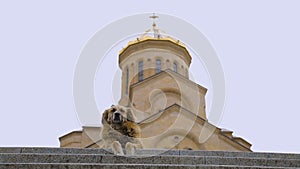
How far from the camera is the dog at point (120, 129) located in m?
6.46

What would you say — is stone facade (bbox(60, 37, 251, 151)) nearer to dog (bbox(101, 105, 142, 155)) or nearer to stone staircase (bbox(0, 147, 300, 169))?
dog (bbox(101, 105, 142, 155))

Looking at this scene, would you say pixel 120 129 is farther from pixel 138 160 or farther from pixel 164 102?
pixel 164 102

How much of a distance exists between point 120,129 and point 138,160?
148 centimetres

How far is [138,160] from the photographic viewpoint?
5.19 meters

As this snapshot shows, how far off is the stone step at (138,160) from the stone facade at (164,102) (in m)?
7.29

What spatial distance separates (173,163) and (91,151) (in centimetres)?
131

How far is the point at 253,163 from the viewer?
526 centimetres

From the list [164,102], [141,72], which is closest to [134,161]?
[164,102]

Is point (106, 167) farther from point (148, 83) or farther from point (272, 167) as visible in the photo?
point (148, 83)

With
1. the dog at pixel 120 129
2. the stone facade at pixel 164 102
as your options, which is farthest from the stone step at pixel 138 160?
the stone facade at pixel 164 102

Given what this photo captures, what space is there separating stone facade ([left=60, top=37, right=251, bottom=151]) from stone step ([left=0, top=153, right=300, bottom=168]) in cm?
729

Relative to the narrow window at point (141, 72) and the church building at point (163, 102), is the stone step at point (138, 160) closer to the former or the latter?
the church building at point (163, 102)

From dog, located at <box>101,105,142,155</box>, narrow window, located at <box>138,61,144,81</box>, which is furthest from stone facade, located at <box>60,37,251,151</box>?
dog, located at <box>101,105,142,155</box>

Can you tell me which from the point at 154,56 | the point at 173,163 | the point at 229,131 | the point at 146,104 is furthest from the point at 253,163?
the point at 154,56
